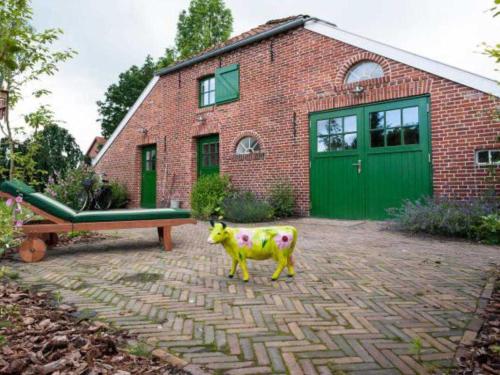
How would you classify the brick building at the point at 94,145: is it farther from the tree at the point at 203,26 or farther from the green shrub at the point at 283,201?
the green shrub at the point at 283,201

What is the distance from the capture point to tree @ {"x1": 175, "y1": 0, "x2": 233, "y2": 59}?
918 inches

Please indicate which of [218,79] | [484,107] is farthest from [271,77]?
[484,107]

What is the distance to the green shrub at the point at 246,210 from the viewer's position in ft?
25.2

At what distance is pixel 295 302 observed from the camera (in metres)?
2.54

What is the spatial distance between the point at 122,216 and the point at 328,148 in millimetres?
5203

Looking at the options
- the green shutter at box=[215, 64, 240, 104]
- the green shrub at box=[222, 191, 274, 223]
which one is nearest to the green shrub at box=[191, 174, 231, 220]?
the green shrub at box=[222, 191, 274, 223]

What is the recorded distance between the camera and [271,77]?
908 cm

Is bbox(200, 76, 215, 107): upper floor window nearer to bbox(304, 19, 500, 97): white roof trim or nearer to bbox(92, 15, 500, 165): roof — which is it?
bbox(92, 15, 500, 165): roof

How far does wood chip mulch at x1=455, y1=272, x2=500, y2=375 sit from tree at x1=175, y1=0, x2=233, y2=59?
24.2 metres

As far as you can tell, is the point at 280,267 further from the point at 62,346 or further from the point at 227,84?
the point at 227,84

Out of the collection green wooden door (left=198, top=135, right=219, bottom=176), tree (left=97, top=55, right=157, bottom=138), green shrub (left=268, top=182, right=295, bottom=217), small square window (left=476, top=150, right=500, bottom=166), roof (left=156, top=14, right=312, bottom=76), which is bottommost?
green shrub (left=268, top=182, right=295, bottom=217)

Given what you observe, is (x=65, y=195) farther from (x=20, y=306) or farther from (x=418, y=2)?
(x=418, y=2)

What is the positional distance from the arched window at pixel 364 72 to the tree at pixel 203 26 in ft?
59.0

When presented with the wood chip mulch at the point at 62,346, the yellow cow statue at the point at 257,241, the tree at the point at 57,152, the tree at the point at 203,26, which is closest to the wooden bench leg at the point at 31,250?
the wood chip mulch at the point at 62,346
